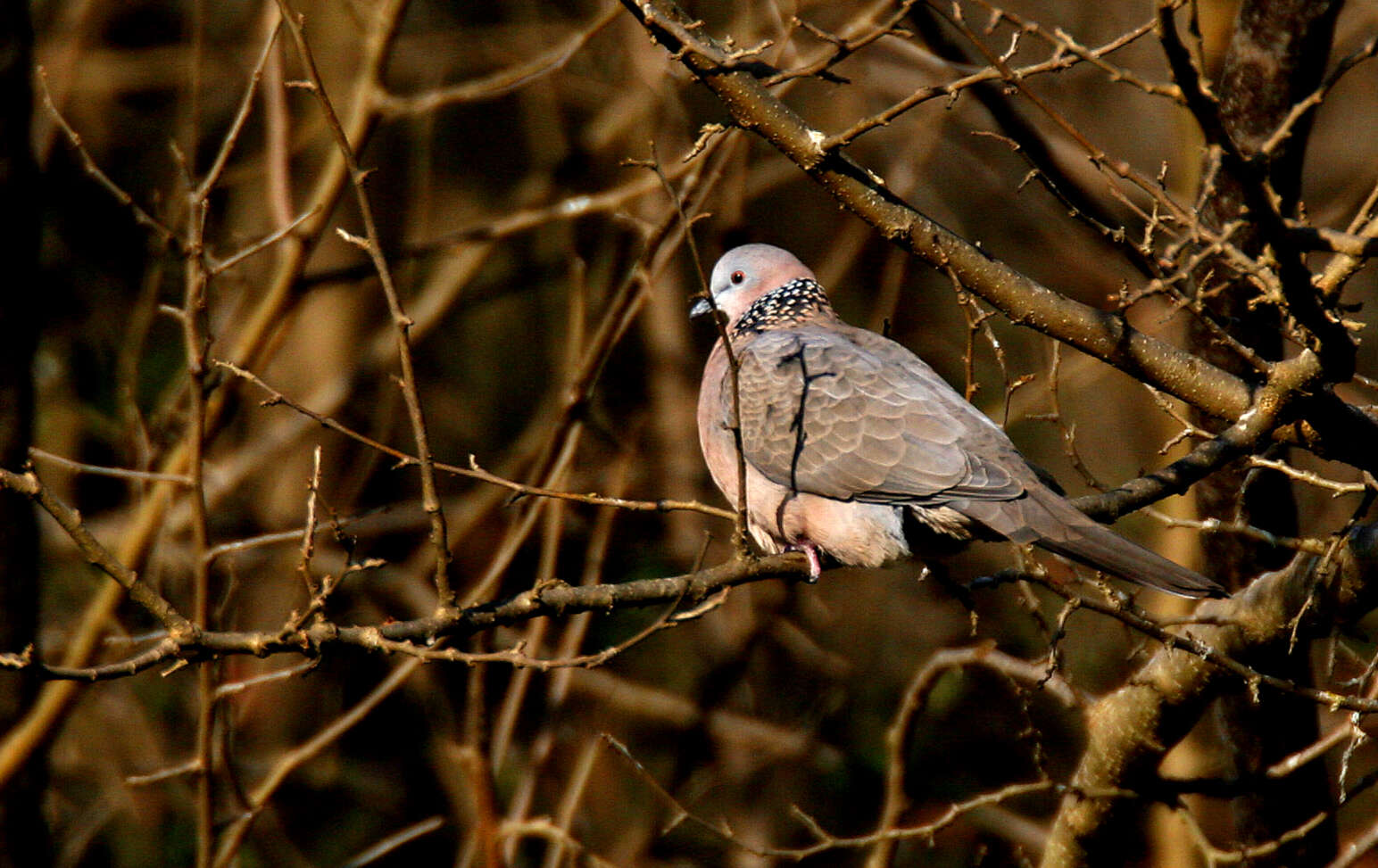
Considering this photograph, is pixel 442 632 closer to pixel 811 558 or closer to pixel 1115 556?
pixel 811 558

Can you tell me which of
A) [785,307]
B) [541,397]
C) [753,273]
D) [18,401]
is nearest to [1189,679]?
[785,307]

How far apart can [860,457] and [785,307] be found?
948mm

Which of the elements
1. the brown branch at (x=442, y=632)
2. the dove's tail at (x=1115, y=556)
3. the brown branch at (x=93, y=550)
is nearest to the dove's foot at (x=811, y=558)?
the brown branch at (x=442, y=632)

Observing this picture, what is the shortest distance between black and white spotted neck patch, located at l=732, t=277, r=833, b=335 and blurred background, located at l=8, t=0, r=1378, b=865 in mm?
479

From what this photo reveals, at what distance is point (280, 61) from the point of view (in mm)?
4910

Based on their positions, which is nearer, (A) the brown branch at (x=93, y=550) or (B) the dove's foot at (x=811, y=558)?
(A) the brown branch at (x=93, y=550)

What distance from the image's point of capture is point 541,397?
811cm

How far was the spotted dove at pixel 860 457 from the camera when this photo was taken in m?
3.23

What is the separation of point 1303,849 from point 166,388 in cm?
572

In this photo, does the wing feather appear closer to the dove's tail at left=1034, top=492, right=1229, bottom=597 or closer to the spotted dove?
the spotted dove

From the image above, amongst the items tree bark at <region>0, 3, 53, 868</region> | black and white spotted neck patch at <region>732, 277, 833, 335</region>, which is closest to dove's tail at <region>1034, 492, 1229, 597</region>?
black and white spotted neck patch at <region>732, 277, 833, 335</region>

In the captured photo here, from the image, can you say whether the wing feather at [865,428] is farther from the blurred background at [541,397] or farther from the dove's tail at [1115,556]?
the blurred background at [541,397]

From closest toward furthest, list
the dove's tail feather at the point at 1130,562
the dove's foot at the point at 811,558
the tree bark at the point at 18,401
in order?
the dove's tail feather at the point at 1130,562 → the dove's foot at the point at 811,558 → the tree bark at the point at 18,401

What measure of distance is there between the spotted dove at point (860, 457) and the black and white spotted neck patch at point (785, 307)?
0.90 feet
